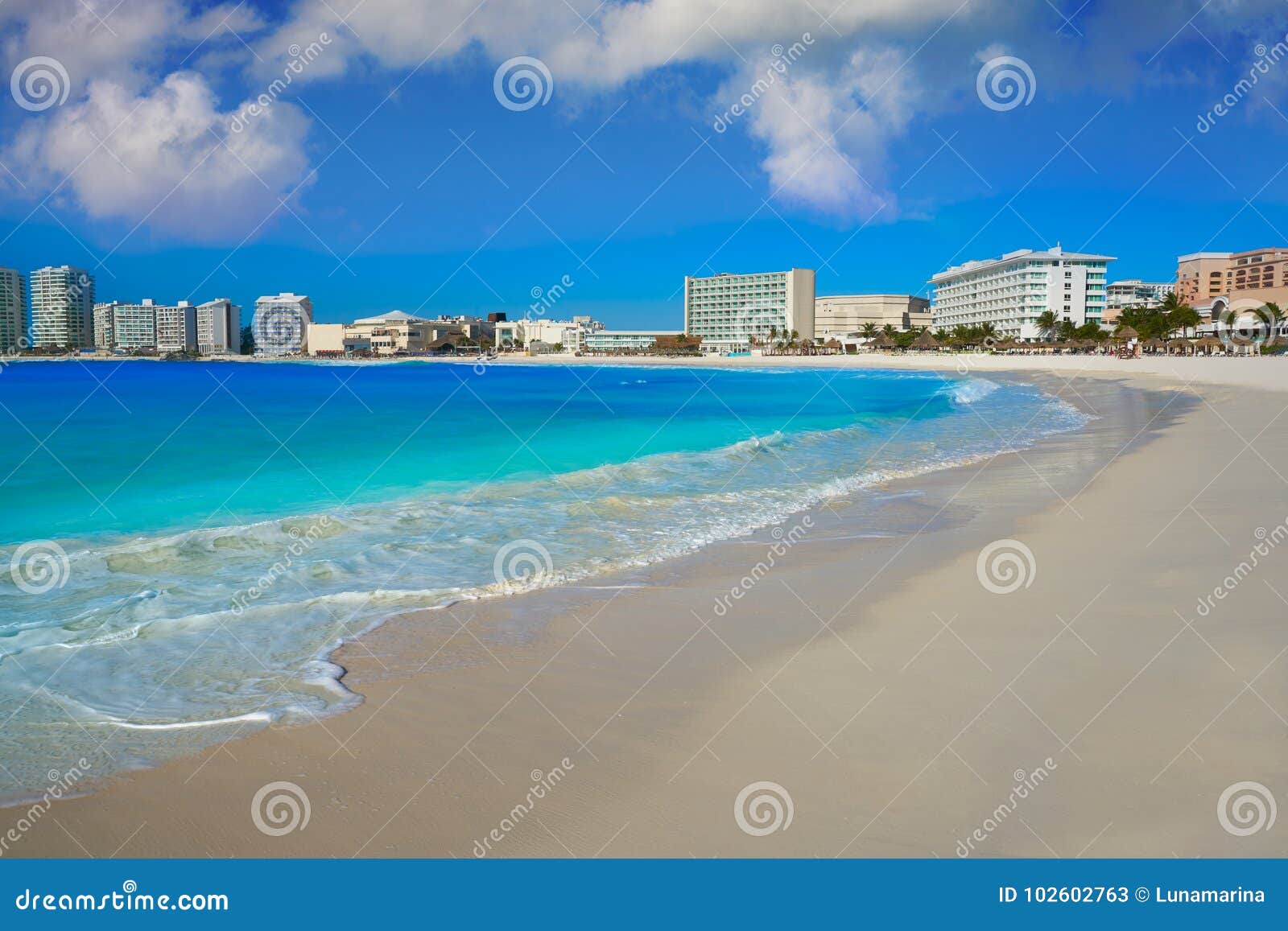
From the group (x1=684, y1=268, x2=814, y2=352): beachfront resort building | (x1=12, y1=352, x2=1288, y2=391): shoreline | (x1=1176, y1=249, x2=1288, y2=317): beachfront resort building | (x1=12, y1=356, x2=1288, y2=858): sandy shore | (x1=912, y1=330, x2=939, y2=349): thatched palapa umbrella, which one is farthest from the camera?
(x1=684, y1=268, x2=814, y2=352): beachfront resort building

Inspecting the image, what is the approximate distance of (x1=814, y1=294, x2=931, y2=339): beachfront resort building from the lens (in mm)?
179250

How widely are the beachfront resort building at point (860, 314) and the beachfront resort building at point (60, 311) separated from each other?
450 ft

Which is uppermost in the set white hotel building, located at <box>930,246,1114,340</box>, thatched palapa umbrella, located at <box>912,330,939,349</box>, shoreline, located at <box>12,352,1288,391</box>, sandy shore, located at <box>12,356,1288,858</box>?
white hotel building, located at <box>930,246,1114,340</box>

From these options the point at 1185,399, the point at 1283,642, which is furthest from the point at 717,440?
the point at 1283,642

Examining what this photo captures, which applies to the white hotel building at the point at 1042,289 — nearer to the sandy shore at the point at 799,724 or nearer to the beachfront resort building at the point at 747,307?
the beachfront resort building at the point at 747,307

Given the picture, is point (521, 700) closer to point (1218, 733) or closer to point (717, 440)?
point (1218, 733)

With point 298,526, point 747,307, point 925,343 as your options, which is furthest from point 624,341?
point 298,526

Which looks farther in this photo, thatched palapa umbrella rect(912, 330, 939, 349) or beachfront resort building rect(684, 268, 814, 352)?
beachfront resort building rect(684, 268, 814, 352)

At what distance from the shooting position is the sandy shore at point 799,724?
143 inches

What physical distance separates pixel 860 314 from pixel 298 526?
180m

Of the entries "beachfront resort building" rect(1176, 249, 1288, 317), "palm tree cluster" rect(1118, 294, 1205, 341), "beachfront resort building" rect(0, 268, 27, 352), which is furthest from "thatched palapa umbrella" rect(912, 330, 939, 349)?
"beachfront resort building" rect(0, 268, 27, 352)

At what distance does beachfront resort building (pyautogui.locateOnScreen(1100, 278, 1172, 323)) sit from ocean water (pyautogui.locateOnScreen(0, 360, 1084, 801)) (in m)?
140

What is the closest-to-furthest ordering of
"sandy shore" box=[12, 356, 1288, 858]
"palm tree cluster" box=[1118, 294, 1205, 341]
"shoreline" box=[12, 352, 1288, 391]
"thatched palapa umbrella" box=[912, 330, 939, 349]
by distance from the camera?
"sandy shore" box=[12, 356, 1288, 858], "shoreline" box=[12, 352, 1288, 391], "palm tree cluster" box=[1118, 294, 1205, 341], "thatched palapa umbrella" box=[912, 330, 939, 349]

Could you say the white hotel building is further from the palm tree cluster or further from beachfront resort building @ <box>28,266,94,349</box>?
beachfront resort building @ <box>28,266,94,349</box>
